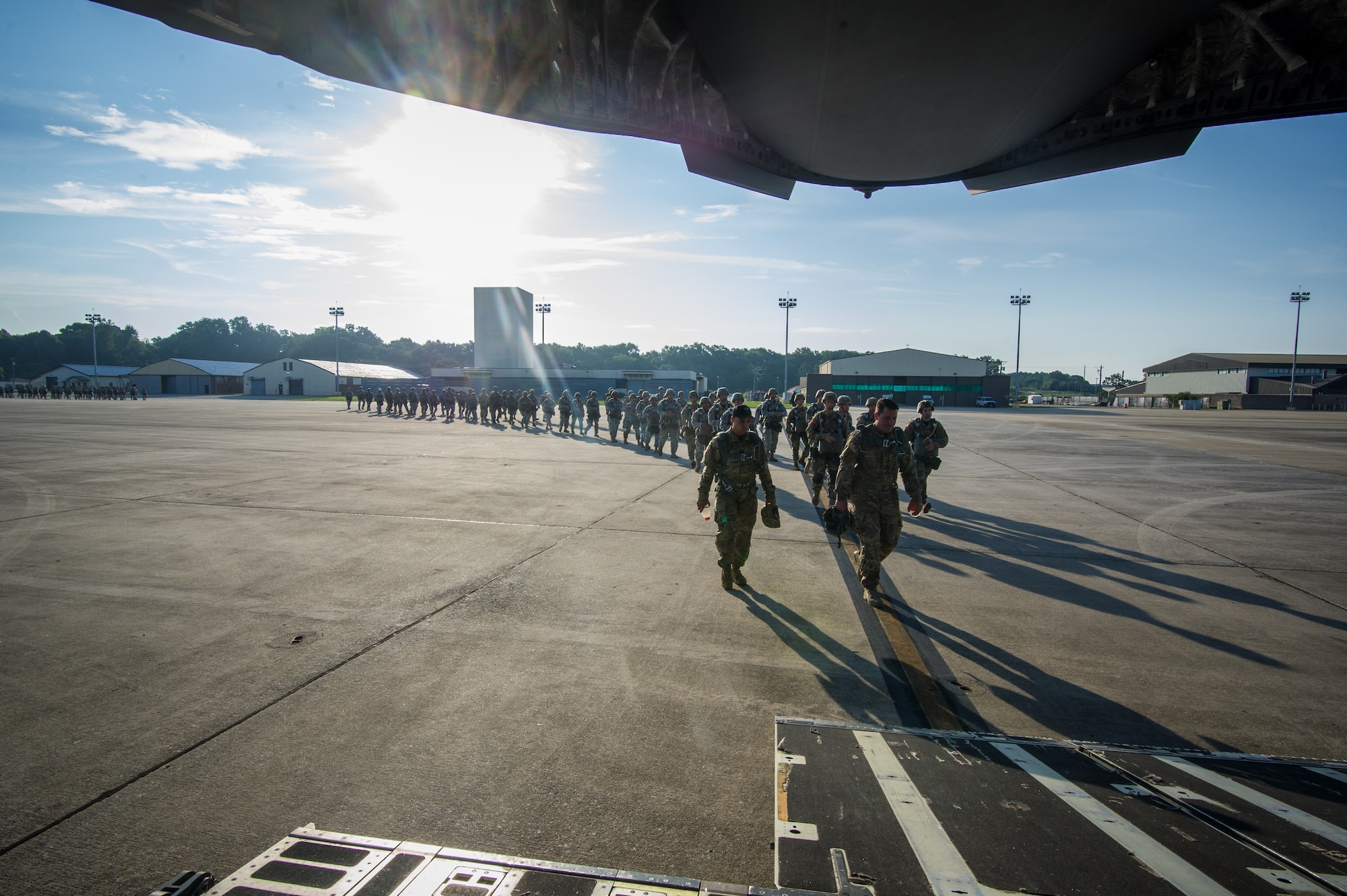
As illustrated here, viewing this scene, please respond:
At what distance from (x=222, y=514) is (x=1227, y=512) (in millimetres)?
15943

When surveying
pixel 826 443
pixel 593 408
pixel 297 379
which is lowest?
pixel 826 443

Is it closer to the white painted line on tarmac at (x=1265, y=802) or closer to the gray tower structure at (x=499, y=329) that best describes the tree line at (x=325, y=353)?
the gray tower structure at (x=499, y=329)

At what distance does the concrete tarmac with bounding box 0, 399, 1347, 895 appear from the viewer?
2639mm

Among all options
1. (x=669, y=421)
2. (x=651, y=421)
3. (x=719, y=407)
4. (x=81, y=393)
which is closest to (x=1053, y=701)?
(x=719, y=407)

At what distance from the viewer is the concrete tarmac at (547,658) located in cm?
264

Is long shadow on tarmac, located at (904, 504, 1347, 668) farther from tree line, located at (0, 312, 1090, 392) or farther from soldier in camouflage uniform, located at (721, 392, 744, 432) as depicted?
tree line, located at (0, 312, 1090, 392)

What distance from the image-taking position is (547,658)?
4.25 meters

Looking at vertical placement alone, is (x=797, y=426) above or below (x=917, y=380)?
below

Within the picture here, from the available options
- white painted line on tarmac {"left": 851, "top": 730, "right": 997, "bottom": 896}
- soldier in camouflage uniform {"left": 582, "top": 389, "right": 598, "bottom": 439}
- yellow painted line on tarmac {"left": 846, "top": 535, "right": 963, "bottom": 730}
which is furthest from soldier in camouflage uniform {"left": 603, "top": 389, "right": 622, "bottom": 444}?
white painted line on tarmac {"left": 851, "top": 730, "right": 997, "bottom": 896}

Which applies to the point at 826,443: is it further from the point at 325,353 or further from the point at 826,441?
the point at 325,353

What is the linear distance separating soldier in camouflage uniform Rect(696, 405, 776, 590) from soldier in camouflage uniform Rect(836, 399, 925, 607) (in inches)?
32.8

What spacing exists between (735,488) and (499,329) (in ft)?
245

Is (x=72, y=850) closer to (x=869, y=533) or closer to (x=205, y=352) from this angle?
(x=869, y=533)

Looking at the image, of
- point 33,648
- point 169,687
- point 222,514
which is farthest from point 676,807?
point 222,514
